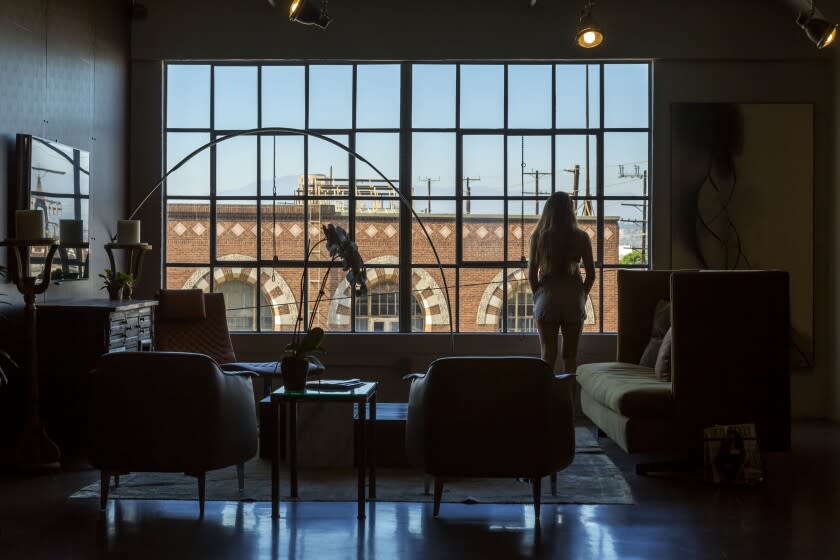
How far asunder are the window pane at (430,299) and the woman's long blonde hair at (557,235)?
1340mm

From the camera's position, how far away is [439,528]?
12.4 feet

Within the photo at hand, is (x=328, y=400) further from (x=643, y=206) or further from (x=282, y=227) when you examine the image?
(x=643, y=206)

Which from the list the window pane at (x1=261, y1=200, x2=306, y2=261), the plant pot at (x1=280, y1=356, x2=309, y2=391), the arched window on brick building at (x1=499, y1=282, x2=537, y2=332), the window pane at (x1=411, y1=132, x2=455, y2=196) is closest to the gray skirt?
the arched window on brick building at (x1=499, y1=282, x2=537, y2=332)

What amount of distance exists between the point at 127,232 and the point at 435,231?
2.37 metres

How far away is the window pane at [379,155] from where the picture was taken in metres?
7.25

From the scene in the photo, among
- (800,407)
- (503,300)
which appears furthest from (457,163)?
(800,407)

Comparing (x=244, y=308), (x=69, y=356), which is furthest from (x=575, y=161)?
(x=69, y=356)

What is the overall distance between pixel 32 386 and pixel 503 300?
3648mm

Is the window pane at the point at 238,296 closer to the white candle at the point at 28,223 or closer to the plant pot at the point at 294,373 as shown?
the white candle at the point at 28,223

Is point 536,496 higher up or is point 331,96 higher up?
point 331,96

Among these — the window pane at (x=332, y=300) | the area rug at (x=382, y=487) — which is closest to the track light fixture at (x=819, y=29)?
the area rug at (x=382, y=487)

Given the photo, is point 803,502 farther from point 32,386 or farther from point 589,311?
point 32,386

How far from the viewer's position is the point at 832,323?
6.97 metres

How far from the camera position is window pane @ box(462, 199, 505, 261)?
7238mm
